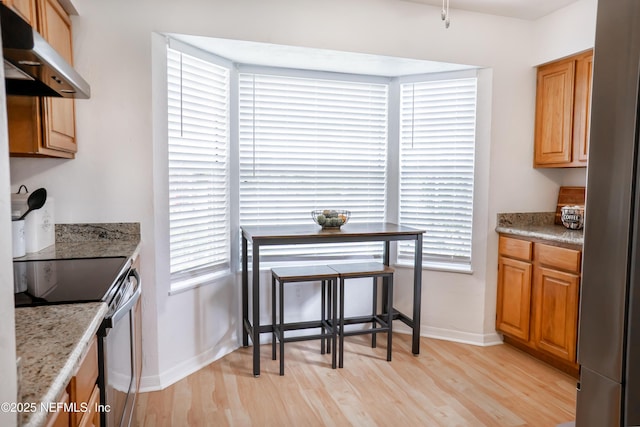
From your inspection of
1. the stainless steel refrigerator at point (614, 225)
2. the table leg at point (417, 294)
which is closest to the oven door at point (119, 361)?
the stainless steel refrigerator at point (614, 225)

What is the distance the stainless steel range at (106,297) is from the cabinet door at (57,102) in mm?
634

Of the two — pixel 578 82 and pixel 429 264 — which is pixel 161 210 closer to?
pixel 429 264

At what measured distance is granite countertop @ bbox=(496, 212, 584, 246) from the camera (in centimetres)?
285

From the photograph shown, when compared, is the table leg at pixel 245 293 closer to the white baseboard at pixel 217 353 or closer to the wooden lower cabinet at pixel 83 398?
the white baseboard at pixel 217 353

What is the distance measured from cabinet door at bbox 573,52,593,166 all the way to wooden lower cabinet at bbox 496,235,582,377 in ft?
2.45

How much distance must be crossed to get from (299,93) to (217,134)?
77 centimetres

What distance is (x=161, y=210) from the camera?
8.63 ft

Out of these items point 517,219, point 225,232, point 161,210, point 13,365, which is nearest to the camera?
point 13,365

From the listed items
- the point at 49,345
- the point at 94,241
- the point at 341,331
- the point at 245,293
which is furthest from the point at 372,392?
the point at 49,345

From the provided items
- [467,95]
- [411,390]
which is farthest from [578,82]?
[411,390]

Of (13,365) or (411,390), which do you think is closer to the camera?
(13,365)

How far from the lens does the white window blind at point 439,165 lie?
3396 millimetres

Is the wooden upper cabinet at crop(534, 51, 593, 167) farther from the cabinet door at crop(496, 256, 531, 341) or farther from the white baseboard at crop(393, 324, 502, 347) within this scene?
the white baseboard at crop(393, 324, 502, 347)

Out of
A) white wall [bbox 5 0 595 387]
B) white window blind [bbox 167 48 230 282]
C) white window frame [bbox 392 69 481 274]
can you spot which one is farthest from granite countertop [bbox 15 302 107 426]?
white window frame [bbox 392 69 481 274]
